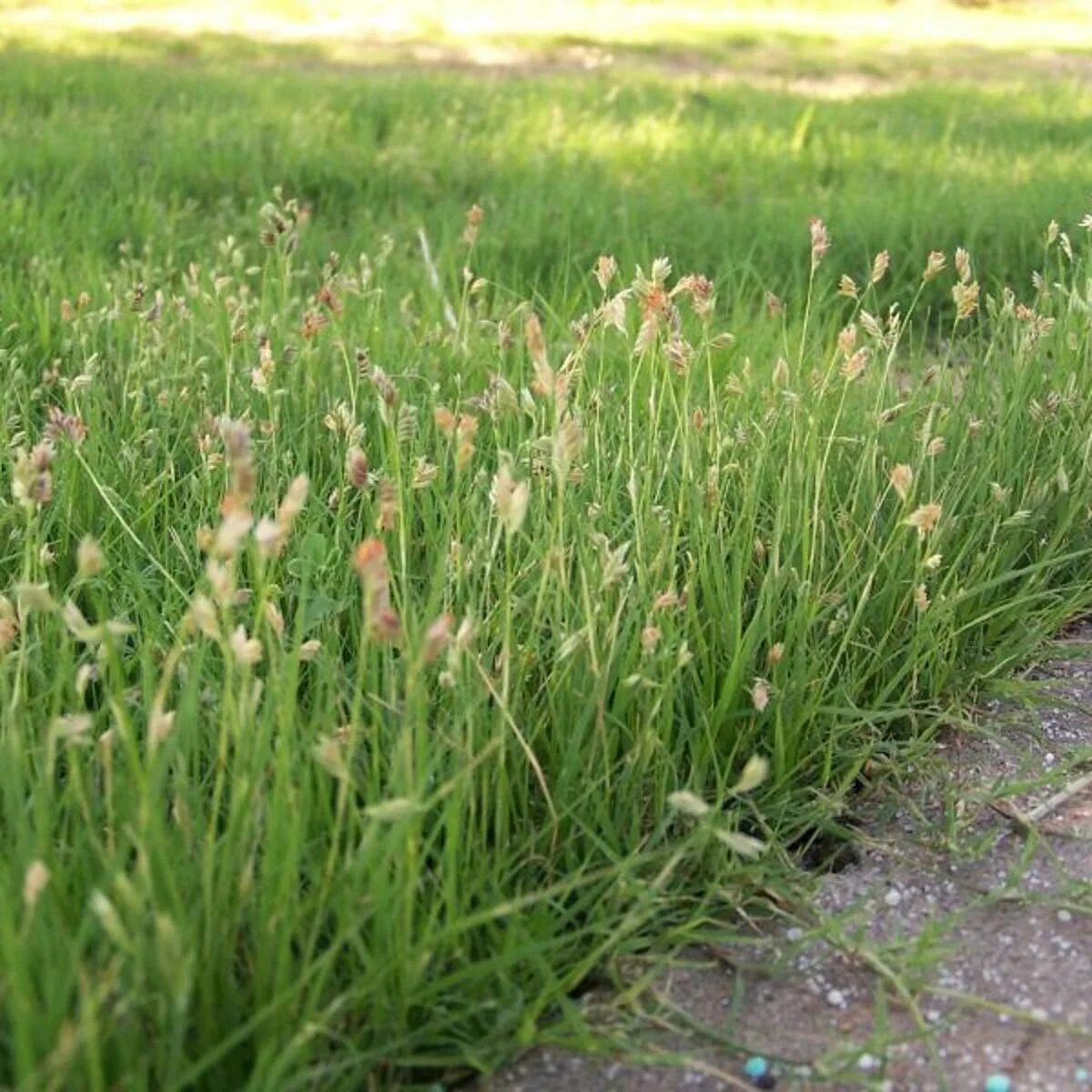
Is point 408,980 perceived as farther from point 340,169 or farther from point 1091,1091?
point 340,169

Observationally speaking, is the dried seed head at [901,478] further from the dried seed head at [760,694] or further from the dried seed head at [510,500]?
the dried seed head at [510,500]

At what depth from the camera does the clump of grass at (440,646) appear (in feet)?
4.54

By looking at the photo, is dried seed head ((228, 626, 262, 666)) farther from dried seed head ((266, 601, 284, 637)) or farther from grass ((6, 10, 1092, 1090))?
dried seed head ((266, 601, 284, 637))

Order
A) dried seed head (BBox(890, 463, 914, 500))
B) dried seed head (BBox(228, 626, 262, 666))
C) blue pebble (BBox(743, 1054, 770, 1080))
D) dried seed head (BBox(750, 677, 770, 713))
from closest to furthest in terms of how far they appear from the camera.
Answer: dried seed head (BBox(228, 626, 262, 666)) → blue pebble (BBox(743, 1054, 770, 1080)) → dried seed head (BBox(750, 677, 770, 713)) → dried seed head (BBox(890, 463, 914, 500))

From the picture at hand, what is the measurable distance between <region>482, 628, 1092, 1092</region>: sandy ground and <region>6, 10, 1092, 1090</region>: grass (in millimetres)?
73

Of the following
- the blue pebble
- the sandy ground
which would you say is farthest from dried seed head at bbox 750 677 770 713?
the blue pebble

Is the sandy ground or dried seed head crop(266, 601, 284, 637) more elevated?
dried seed head crop(266, 601, 284, 637)

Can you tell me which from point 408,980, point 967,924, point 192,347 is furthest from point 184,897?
point 192,347

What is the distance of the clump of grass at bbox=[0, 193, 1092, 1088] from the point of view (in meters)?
1.38

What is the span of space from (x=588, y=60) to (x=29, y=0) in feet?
15.5

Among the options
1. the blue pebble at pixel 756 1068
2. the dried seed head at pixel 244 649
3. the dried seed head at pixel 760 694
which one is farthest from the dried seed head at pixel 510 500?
the blue pebble at pixel 756 1068

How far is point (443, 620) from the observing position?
4.11 feet

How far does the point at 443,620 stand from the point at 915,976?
0.71 metres

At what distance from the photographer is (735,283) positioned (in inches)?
158
